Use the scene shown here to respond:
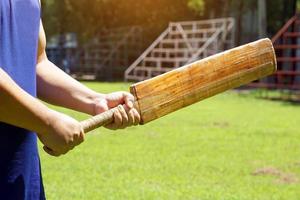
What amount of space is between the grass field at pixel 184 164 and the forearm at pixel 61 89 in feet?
9.40

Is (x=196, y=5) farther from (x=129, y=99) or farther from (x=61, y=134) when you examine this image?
(x=61, y=134)

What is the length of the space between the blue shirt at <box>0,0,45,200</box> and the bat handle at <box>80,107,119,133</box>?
0.17m

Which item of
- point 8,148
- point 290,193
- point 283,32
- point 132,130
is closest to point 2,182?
point 8,148

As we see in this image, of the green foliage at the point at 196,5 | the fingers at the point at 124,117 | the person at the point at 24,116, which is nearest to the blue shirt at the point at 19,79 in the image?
the person at the point at 24,116

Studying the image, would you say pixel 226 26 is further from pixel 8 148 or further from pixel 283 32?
pixel 8 148

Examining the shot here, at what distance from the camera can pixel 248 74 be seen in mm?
1995

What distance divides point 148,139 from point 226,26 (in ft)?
38.9

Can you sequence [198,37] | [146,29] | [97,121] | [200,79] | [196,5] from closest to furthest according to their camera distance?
[97,121], [200,79], [198,37], [196,5], [146,29]

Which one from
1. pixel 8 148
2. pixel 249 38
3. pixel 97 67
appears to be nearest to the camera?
pixel 8 148

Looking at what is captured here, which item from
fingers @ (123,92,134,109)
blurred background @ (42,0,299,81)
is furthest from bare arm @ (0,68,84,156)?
blurred background @ (42,0,299,81)

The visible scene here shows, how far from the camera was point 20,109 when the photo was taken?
1.52m

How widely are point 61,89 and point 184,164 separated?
4.23 m

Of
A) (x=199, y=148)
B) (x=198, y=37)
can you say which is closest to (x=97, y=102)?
(x=199, y=148)

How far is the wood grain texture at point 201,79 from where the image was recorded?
184 centimetres
